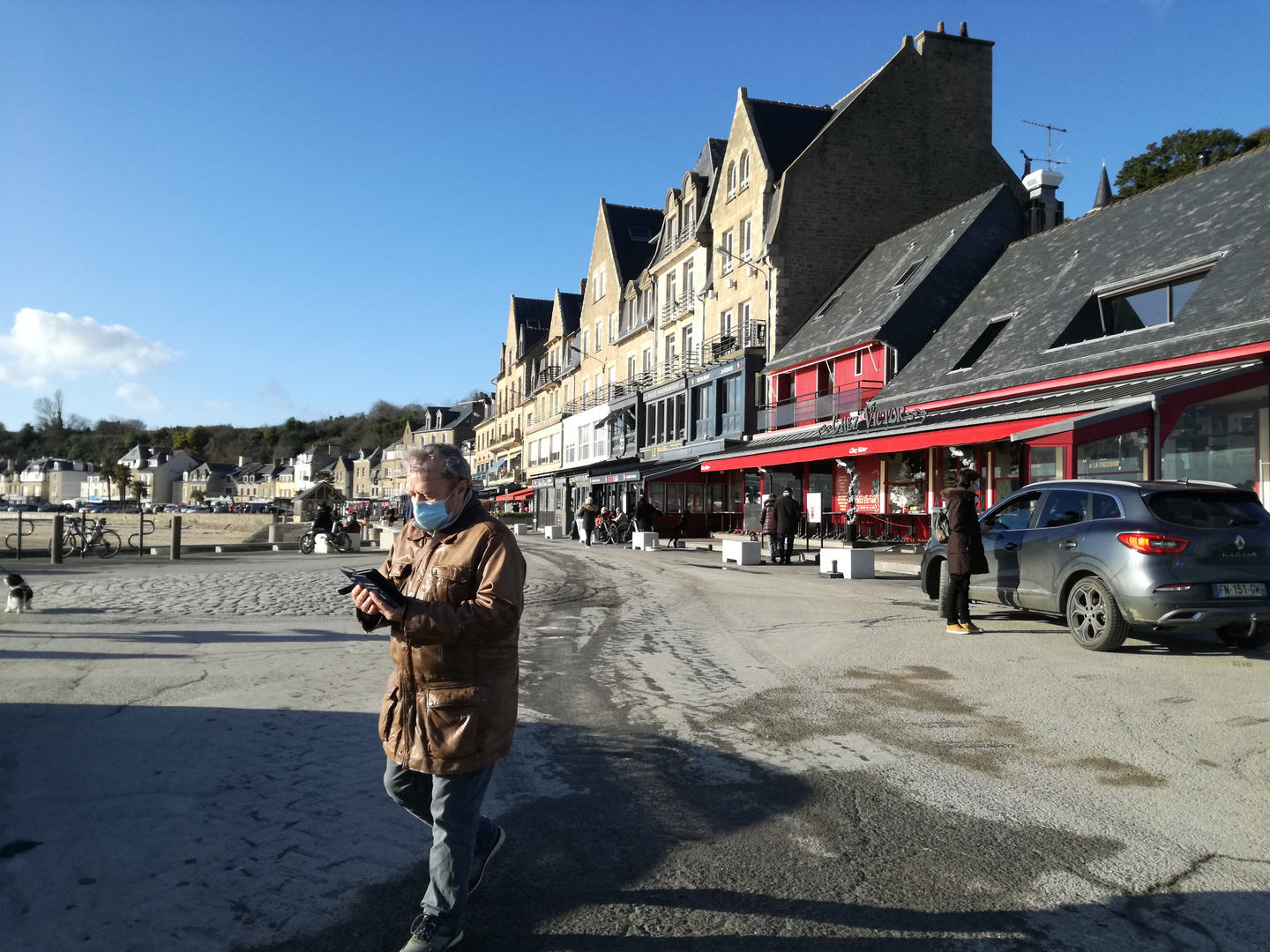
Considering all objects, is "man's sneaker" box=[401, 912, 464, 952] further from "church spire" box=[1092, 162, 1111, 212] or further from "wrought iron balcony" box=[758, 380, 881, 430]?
"church spire" box=[1092, 162, 1111, 212]

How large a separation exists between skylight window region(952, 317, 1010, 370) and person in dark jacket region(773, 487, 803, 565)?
5.61m

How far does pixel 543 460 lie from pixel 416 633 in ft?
193

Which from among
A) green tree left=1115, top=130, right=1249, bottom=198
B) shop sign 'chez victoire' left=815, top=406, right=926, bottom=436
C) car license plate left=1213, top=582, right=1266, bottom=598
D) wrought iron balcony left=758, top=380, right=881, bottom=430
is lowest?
car license plate left=1213, top=582, right=1266, bottom=598

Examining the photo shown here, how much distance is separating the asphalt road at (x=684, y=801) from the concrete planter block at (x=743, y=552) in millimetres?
11874

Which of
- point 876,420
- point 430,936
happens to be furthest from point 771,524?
point 430,936

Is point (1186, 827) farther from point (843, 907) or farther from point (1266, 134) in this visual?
point (1266, 134)

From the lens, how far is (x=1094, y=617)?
872cm

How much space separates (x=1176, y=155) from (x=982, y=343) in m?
20.9

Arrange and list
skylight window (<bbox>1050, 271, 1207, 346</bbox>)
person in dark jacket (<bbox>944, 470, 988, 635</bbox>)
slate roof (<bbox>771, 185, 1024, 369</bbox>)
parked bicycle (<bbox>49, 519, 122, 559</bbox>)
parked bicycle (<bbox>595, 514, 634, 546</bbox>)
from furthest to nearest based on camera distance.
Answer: parked bicycle (<bbox>595, 514, 634, 546</bbox>) → slate roof (<bbox>771, 185, 1024, 369</bbox>) → parked bicycle (<bbox>49, 519, 122, 559</bbox>) → skylight window (<bbox>1050, 271, 1207, 346</bbox>) → person in dark jacket (<bbox>944, 470, 988, 635</bbox>)

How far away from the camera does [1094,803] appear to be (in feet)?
Answer: 14.8

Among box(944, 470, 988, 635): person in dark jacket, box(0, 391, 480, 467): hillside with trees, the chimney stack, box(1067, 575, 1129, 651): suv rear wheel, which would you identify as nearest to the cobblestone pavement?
box(944, 470, 988, 635): person in dark jacket

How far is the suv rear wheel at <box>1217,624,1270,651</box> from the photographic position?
8.73 metres

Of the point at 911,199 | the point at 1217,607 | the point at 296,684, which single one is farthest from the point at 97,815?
the point at 911,199

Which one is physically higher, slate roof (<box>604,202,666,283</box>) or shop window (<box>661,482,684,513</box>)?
slate roof (<box>604,202,666,283</box>)
